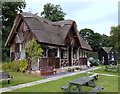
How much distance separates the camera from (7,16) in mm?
33188

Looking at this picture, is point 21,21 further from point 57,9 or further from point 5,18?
point 57,9

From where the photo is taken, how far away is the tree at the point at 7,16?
31.3m

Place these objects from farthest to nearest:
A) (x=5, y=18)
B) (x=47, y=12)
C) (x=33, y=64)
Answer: (x=47, y=12), (x=5, y=18), (x=33, y=64)

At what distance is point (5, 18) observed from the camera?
111 ft

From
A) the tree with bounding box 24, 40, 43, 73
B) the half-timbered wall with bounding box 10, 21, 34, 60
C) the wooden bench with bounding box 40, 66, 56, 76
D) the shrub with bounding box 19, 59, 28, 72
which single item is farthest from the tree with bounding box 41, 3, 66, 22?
the wooden bench with bounding box 40, 66, 56, 76

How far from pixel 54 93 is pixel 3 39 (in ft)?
94.5

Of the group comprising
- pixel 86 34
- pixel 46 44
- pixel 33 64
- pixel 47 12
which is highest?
pixel 47 12

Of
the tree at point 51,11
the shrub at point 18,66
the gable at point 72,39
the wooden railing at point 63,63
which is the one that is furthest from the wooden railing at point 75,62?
the tree at point 51,11

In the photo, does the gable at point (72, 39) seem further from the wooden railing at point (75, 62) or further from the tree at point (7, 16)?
the tree at point (7, 16)

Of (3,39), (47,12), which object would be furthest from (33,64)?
(47,12)

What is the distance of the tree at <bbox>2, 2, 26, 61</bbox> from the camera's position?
31297mm

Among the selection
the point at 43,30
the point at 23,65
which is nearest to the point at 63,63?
the point at 43,30

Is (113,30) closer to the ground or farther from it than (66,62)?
farther from it

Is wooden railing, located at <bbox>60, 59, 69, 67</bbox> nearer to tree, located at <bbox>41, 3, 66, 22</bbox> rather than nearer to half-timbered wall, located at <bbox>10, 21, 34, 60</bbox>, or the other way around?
half-timbered wall, located at <bbox>10, 21, 34, 60</bbox>
